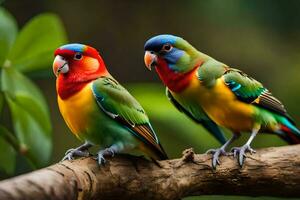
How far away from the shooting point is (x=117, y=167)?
1.51m

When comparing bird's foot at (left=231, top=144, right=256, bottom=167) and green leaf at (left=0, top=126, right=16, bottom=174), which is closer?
bird's foot at (left=231, top=144, right=256, bottom=167)

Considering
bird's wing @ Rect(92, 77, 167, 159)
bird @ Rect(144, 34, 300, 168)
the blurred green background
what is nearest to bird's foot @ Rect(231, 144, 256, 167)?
bird @ Rect(144, 34, 300, 168)

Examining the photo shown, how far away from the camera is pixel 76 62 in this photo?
150 centimetres

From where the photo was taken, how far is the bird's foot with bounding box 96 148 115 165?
1474mm

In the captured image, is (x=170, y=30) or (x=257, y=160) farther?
(x=170, y=30)

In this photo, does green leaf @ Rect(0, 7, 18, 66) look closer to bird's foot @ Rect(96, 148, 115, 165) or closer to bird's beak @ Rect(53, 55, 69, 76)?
bird's beak @ Rect(53, 55, 69, 76)

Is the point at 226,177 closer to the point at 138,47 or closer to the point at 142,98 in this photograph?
the point at 142,98

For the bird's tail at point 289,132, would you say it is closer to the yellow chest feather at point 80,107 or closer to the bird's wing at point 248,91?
the bird's wing at point 248,91

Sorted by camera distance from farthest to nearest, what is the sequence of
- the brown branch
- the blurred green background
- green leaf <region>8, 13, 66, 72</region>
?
the blurred green background
green leaf <region>8, 13, 66, 72</region>
the brown branch

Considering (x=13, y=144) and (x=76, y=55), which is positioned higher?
(x=76, y=55)

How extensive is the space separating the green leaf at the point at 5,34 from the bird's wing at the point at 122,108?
0.46 metres

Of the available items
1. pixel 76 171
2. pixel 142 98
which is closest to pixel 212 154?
pixel 76 171

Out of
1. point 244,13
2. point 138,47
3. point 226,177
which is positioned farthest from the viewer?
point 138,47

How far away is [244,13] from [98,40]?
39.2 inches
